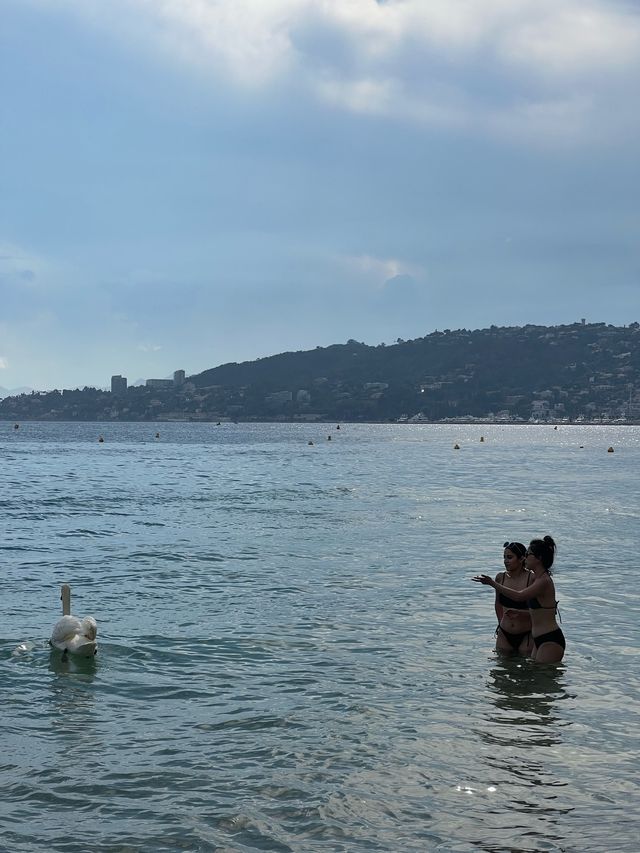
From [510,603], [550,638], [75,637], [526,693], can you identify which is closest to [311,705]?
[526,693]

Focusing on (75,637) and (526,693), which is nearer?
(526,693)

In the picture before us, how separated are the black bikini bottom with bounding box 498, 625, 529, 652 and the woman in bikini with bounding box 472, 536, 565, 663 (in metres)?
0.26

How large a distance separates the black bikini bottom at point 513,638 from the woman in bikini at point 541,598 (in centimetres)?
26

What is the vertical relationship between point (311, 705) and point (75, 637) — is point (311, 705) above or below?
below

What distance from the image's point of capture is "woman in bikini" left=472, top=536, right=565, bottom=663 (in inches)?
491

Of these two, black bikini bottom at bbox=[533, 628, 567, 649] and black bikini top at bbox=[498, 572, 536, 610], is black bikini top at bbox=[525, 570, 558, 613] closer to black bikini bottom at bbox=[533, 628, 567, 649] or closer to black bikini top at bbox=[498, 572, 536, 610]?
black bikini top at bbox=[498, 572, 536, 610]

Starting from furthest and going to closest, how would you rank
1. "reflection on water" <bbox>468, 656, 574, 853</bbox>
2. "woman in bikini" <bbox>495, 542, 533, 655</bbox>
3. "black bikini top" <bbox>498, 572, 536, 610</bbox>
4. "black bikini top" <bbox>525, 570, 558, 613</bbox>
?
"black bikini top" <bbox>498, 572, 536, 610</bbox>
"woman in bikini" <bbox>495, 542, 533, 655</bbox>
"black bikini top" <bbox>525, 570, 558, 613</bbox>
"reflection on water" <bbox>468, 656, 574, 853</bbox>

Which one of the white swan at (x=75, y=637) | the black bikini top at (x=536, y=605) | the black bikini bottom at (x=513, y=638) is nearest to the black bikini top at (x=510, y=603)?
the black bikini top at (x=536, y=605)

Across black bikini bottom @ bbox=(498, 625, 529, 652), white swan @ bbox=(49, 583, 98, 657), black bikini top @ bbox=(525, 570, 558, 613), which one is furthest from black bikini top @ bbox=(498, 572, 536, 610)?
white swan @ bbox=(49, 583, 98, 657)

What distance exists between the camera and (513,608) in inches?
520

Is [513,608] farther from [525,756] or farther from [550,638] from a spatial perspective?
[525,756]

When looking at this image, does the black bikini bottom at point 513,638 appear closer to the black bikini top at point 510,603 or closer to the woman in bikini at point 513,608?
the woman in bikini at point 513,608

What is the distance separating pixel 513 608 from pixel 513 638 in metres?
0.55

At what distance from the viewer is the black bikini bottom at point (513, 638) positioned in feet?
44.0
